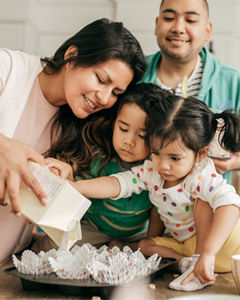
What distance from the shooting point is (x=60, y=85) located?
4.13ft

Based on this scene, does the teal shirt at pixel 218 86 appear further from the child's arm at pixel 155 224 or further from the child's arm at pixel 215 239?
the child's arm at pixel 215 239

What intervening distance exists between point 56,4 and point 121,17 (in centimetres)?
56

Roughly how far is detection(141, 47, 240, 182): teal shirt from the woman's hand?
875 mm

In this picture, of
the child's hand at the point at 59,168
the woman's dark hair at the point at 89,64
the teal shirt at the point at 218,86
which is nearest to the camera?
the child's hand at the point at 59,168

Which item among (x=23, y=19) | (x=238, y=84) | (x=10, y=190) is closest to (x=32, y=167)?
(x=10, y=190)

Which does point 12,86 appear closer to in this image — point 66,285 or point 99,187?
point 99,187

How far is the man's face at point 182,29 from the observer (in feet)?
5.56

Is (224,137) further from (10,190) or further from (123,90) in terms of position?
(10,190)

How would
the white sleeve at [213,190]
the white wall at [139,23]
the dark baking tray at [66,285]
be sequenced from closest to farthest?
the dark baking tray at [66,285], the white sleeve at [213,190], the white wall at [139,23]

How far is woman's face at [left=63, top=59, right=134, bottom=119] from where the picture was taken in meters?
1.15

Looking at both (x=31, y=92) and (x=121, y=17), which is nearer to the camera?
(x=31, y=92)

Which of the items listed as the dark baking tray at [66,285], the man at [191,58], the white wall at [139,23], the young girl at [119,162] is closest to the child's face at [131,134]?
the young girl at [119,162]

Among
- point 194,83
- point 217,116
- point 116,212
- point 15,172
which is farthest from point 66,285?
point 194,83

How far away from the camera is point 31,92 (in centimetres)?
126
